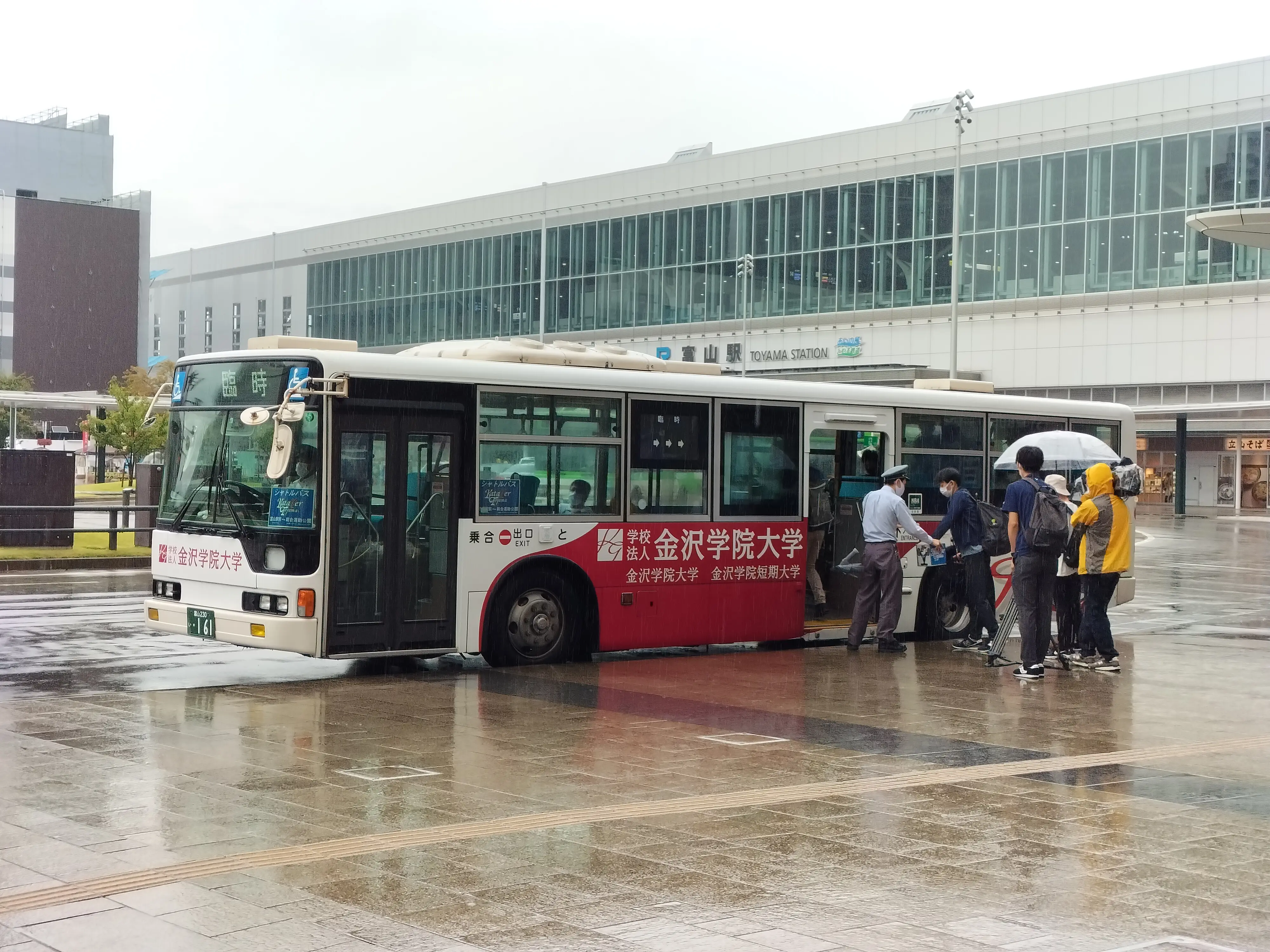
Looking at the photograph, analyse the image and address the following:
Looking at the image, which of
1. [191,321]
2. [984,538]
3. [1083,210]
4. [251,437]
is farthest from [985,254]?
[191,321]

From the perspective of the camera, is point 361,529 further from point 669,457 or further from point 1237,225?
point 1237,225

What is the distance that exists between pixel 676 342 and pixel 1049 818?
229ft

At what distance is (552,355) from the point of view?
13961 millimetres

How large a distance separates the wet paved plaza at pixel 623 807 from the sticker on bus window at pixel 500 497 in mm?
1417

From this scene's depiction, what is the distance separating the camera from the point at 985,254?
213 feet

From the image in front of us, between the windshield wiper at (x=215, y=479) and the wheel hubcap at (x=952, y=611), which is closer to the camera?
the windshield wiper at (x=215, y=479)

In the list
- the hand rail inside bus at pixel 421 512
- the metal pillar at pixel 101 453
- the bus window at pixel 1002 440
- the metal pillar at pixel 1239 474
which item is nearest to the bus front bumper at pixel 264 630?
the hand rail inside bus at pixel 421 512

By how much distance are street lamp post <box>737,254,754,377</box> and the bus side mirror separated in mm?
54120

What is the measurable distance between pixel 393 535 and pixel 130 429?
30.7 meters

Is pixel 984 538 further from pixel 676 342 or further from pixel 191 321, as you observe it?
pixel 191 321

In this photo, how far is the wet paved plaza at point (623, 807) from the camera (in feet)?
18.3

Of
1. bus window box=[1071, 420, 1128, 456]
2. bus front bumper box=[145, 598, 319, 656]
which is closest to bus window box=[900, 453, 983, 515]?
bus window box=[1071, 420, 1128, 456]

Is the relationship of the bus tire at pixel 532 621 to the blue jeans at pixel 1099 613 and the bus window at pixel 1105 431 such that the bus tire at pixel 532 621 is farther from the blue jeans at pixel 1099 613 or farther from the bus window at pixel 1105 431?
the bus window at pixel 1105 431

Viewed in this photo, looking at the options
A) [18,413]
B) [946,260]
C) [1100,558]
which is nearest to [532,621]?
[1100,558]
